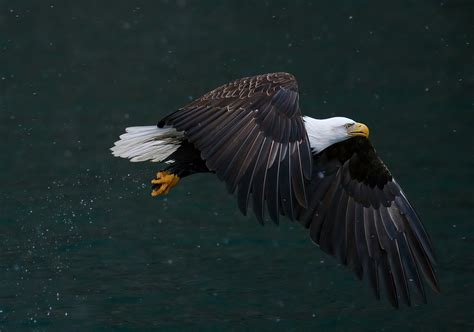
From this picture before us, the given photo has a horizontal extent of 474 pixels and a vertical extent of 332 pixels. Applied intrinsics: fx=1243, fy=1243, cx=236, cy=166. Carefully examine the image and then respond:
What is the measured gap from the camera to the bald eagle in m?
5.04

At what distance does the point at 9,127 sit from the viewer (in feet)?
28.8

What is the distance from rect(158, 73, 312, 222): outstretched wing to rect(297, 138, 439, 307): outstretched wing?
2.85 ft

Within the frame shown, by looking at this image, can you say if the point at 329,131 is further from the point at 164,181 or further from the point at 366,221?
the point at 164,181

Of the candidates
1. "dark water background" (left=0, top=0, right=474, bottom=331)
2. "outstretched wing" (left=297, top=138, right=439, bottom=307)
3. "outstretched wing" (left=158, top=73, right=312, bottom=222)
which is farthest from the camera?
"dark water background" (left=0, top=0, right=474, bottom=331)

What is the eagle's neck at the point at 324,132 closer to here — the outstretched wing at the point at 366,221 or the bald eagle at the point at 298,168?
the bald eagle at the point at 298,168

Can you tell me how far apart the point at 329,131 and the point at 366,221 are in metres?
0.61

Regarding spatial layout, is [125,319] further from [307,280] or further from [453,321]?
[453,321]

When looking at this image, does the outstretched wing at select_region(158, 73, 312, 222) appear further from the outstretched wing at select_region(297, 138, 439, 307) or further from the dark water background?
the dark water background

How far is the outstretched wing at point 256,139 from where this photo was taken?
4945mm

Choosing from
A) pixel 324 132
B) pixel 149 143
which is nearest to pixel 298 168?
pixel 324 132

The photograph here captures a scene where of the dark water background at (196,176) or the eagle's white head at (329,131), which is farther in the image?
the dark water background at (196,176)

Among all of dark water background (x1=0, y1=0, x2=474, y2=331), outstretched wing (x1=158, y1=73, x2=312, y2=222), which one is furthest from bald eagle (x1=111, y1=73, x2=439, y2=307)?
dark water background (x1=0, y1=0, x2=474, y2=331)

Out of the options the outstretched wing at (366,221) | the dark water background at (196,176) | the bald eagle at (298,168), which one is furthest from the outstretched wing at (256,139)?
the dark water background at (196,176)

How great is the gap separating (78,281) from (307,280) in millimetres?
1359
